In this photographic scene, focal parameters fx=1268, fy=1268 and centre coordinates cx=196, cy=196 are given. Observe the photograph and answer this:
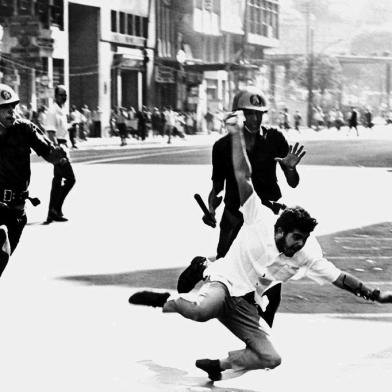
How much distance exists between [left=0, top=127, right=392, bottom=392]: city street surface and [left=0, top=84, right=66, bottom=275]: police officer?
64cm

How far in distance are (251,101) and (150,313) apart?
2.07 metres

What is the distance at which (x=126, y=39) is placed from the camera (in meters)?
67.0

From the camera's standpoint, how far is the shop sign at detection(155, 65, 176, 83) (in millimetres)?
73306

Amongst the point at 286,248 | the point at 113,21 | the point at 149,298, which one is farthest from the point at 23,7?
the point at 286,248

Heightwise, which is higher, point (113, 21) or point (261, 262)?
point (113, 21)

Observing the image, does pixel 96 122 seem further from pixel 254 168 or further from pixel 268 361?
pixel 268 361

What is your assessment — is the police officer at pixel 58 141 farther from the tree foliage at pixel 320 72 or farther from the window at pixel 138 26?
the tree foliage at pixel 320 72

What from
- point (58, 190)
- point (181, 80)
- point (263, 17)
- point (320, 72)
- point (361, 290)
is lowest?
point (58, 190)

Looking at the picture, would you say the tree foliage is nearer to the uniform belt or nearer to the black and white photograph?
the black and white photograph

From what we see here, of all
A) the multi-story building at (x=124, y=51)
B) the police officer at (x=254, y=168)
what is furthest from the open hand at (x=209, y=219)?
the multi-story building at (x=124, y=51)

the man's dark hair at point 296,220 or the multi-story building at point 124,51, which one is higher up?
the multi-story building at point 124,51

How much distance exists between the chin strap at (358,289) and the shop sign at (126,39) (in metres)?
59.0

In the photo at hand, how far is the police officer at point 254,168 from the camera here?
753cm

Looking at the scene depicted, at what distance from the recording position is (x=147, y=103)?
7156 cm
